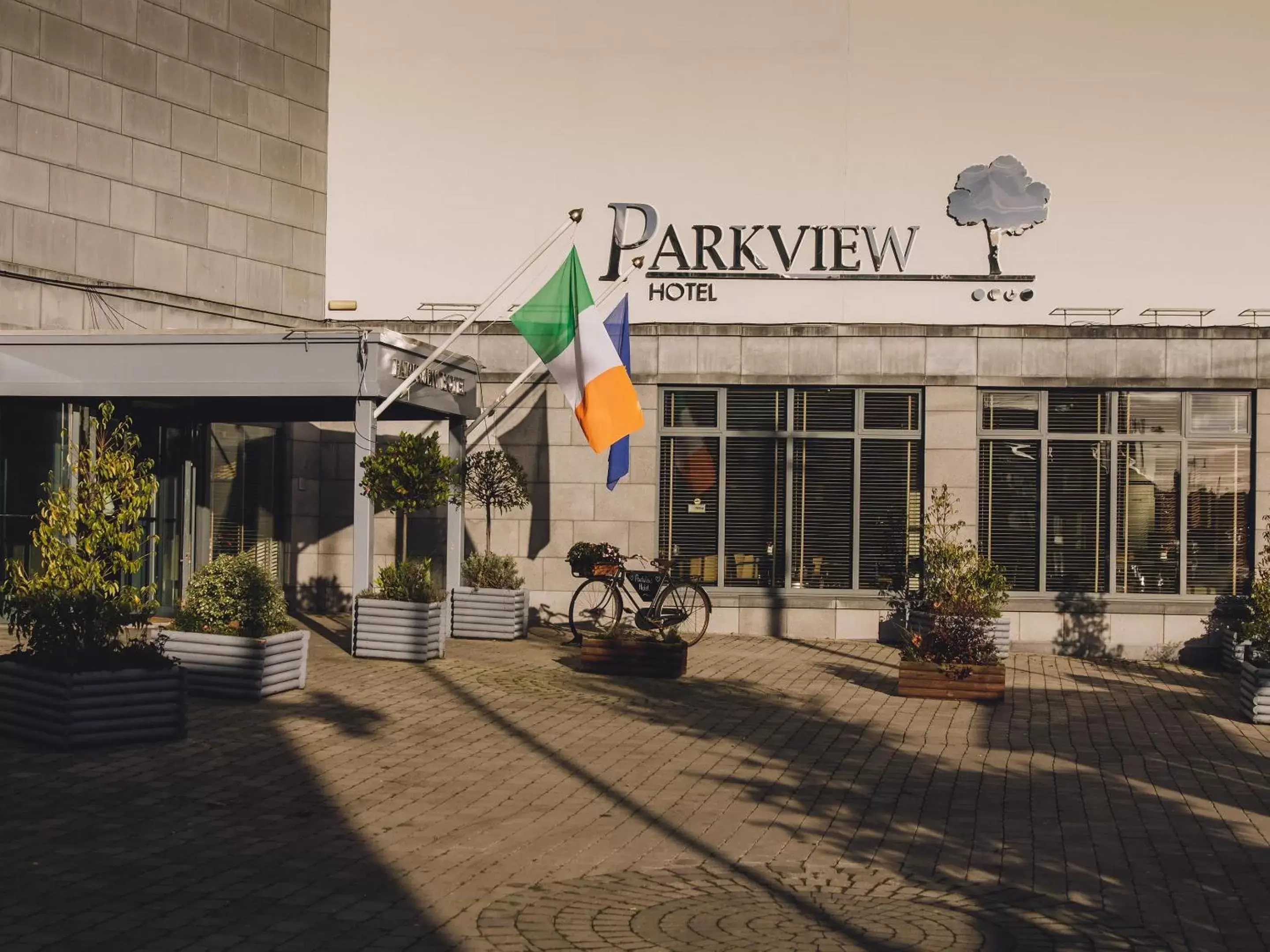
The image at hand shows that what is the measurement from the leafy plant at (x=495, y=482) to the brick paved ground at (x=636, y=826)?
4808 millimetres

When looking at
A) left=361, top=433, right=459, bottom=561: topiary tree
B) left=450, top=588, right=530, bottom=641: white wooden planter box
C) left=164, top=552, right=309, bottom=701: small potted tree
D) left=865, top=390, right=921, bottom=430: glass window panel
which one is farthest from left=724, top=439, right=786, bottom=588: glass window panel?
left=164, top=552, right=309, bottom=701: small potted tree

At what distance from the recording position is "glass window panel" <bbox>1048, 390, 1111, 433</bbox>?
20922mm

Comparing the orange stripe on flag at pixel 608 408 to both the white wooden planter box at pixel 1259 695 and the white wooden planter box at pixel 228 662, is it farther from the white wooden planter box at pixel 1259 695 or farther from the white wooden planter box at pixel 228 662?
the white wooden planter box at pixel 1259 695

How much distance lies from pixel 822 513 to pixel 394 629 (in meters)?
7.17

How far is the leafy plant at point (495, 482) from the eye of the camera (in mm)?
19750

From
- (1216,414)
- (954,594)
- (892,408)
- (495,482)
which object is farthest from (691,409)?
(1216,414)

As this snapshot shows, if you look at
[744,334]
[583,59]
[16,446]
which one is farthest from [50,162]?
[744,334]

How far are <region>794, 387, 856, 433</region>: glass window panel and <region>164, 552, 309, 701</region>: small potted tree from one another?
943 cm

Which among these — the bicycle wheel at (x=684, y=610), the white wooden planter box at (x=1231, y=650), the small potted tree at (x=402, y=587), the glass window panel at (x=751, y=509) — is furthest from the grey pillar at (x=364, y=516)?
the white wooden planter box at (x=1231, y=650)

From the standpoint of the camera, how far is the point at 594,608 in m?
19.8

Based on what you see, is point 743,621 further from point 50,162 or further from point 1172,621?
point 50,162

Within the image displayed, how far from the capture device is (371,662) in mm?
16469

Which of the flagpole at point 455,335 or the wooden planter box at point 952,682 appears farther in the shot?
the flagpole at point 455,335

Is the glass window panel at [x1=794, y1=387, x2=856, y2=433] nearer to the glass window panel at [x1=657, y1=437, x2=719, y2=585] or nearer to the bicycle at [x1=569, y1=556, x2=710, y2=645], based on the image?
the glass window panel at [x1=657, y1=437, x2=719, y2=585]
